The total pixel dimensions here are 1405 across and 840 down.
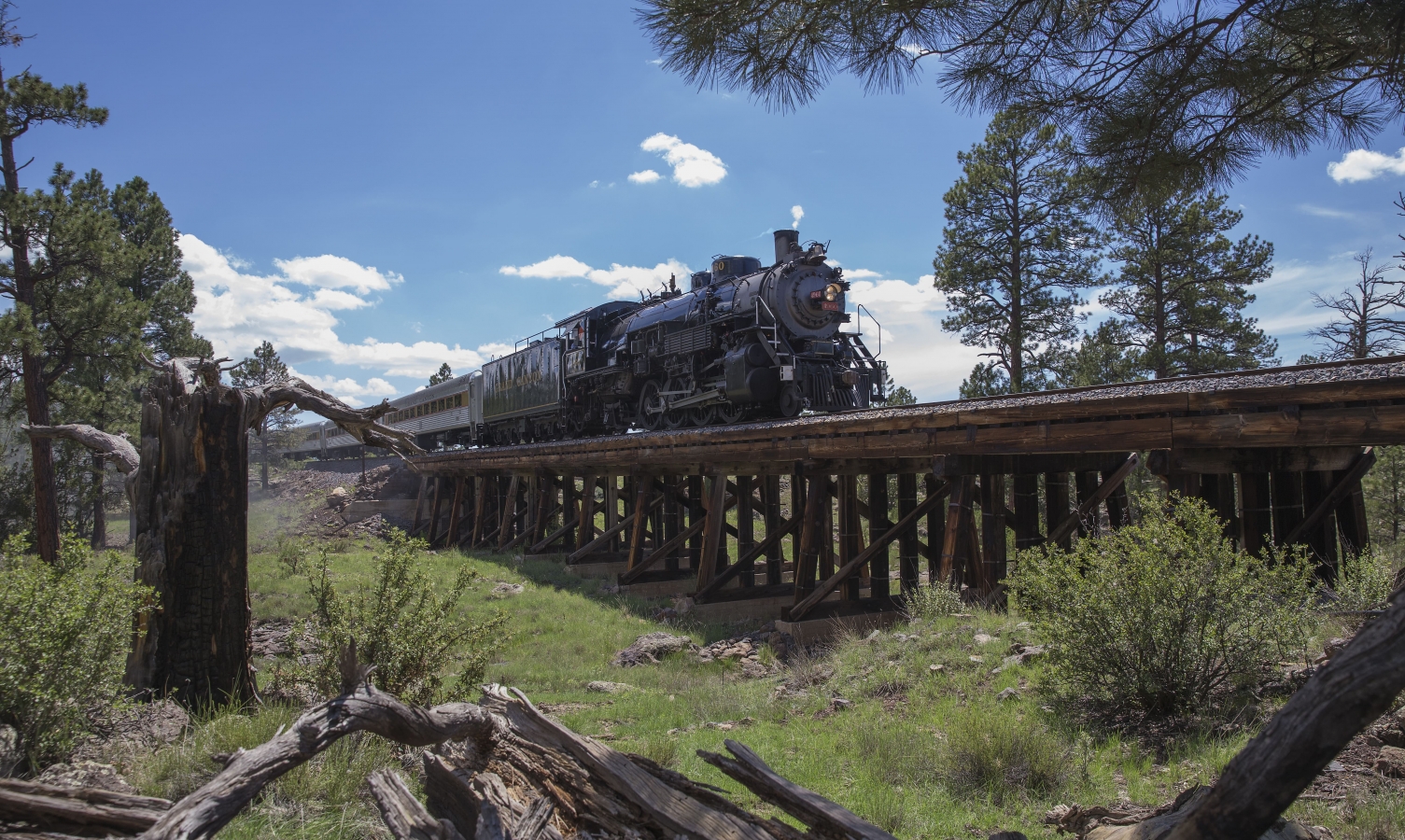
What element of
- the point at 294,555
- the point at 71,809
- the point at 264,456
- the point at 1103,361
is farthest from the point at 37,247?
the point at 264,456

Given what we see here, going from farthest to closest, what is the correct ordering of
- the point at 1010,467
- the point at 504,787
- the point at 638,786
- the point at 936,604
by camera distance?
the point at 1010,467 → the point at 936,604 → the point at 504,787 → the point at 638,786

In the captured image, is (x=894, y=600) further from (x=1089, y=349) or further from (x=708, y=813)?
(x=1089, y=349)

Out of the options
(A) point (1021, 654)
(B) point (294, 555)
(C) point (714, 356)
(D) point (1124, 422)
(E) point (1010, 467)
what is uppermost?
(C) point (714, 356)

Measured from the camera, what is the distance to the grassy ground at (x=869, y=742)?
12.1 feet

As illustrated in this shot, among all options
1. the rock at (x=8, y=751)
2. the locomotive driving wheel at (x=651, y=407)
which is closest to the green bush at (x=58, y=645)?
the rock at (x=8, y=751)

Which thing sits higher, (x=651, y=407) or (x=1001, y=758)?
(x=651, y=407)

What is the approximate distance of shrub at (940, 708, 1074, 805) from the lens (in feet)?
13.3

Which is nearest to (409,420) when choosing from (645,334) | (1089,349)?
(645,334)

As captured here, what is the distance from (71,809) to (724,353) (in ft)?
40.1

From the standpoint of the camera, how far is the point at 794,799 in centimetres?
279

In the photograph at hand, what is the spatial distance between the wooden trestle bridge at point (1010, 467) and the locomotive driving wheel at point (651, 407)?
179 cm

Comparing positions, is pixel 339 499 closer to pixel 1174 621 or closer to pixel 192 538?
pixel 192 538

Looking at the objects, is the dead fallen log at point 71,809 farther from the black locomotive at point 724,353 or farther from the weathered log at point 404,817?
the black locomotive at point 724,353

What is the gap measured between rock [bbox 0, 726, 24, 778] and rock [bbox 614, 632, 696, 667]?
530 centimetres
